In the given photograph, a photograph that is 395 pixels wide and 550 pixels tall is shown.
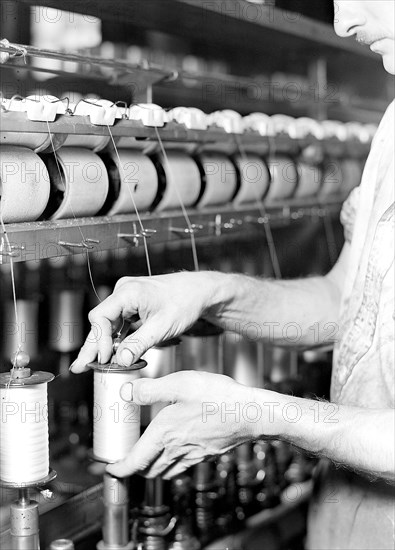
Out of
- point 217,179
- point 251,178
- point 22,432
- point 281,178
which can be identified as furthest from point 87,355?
point 281,178

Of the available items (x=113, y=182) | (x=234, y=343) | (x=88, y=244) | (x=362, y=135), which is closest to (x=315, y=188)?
(x=362, y=135)

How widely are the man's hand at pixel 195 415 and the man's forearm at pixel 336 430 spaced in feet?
0.11

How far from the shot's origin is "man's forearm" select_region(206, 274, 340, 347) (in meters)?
1.41

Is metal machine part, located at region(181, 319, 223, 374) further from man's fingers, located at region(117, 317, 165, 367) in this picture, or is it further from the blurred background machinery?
man's fingers, located at region(117, 317, 165, 367)

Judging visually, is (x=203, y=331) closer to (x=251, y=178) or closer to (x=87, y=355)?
(x=251, y=178)

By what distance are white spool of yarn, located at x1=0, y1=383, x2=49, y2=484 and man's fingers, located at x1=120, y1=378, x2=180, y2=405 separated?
0.46 feet

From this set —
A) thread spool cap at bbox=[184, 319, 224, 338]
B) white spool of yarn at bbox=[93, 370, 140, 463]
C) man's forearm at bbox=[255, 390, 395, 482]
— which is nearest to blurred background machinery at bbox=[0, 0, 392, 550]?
thread spool cap at bbox=[184, 319, 224, 338]

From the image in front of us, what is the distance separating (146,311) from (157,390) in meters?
0.19

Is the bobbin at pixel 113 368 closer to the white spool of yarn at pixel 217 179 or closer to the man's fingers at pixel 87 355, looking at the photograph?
the man's fingers at pixel 87 355

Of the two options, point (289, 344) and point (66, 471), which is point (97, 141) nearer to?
point (289, 344)

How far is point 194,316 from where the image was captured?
129 cm

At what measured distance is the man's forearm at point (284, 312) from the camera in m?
1.41

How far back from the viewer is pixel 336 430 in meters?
1.05

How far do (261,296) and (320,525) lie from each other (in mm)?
409
